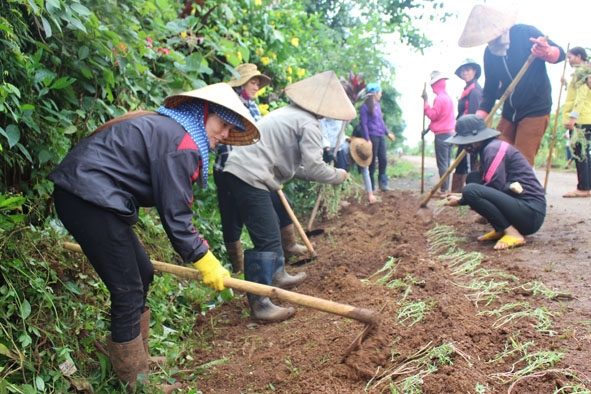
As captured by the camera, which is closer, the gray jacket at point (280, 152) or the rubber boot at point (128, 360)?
the rubber boot at point (128, 360)

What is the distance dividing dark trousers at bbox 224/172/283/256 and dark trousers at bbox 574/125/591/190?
435cm

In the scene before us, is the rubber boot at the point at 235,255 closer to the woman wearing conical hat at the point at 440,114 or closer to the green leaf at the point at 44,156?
the green leaf at the point at 44,156

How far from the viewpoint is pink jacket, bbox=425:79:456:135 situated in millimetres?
7129

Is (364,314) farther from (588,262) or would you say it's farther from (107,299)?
(588,262)

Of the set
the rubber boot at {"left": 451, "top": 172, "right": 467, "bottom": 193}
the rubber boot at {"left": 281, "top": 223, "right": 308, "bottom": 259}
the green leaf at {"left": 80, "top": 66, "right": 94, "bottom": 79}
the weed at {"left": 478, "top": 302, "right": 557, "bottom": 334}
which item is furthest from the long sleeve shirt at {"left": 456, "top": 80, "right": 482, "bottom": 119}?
the green leaf at {"left": 80, "top": 66, "right": 94, "bottom": 79}

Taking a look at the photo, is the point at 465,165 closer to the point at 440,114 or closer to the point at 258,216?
the point at 440,114

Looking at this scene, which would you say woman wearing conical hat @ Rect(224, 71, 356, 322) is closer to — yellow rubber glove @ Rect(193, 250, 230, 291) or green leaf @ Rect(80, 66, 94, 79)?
yellow rubber glove @ Rect(193, 250, 230, 291)

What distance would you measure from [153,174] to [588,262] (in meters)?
3.35

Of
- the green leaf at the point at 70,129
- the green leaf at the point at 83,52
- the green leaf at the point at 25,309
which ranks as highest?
the green leaf at the point at 83,52

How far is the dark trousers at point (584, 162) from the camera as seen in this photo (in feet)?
19.2

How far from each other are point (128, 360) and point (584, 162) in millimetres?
5848

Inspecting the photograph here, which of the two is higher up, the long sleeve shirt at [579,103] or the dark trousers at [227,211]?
the long sleeve shirt at [579,103]

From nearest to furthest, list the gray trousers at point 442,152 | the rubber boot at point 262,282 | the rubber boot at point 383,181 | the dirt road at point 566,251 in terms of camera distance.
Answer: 1. the dirt road at point 566,251
2. the rubber boot at point 262,282
3. the gray trousers at point 442,152
4. the rubber boot at point 383,181

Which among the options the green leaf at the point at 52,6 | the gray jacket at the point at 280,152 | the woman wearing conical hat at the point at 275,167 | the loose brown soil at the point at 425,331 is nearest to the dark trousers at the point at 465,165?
the loose brown soil at the point at 425,331
